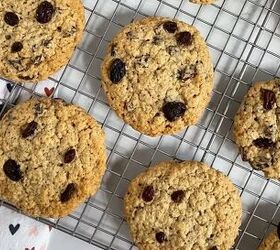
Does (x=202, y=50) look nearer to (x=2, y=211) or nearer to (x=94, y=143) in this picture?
(x=94, y=143)

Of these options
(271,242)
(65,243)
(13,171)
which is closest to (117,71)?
(13,171)

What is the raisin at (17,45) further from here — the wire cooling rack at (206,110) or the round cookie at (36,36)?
the wire cooling rack at (206,110)

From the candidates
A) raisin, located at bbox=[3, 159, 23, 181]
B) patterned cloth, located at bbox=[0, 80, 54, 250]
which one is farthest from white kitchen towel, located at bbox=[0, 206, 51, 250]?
raisin, located at bbox=[3, 159, 23, 181]

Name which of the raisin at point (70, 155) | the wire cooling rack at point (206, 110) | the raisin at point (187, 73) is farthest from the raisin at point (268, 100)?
the raisin at point (70, 155)

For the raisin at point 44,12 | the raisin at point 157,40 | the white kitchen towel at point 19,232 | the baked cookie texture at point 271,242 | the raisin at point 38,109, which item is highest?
the raisin at point 157,40

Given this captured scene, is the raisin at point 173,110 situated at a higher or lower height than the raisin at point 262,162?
higher

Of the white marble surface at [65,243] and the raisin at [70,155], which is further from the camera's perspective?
the white marble surface at [65,243]

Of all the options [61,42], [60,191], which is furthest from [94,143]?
[61,42]
